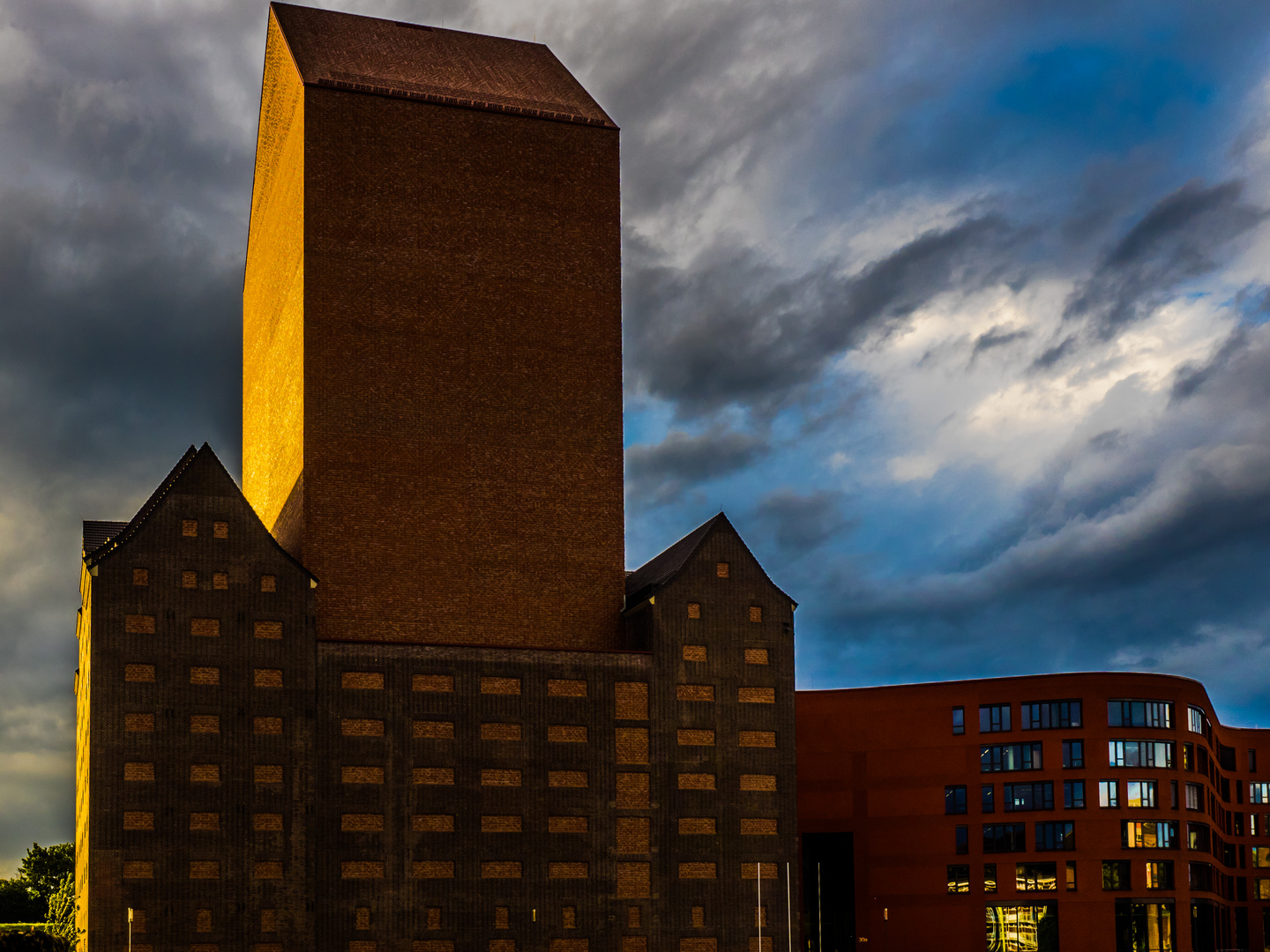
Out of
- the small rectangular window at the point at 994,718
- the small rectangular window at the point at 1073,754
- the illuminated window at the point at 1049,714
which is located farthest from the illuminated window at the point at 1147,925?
the small rectangular window at the point at 994,718

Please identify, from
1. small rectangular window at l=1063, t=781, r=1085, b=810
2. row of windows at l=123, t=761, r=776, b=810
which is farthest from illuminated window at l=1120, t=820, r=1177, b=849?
row of windows at l=123, t=761, r=776, b=810

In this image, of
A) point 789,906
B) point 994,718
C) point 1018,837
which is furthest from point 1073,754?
point 789,906

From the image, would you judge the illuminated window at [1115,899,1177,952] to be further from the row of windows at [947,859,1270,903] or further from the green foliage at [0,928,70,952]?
the green foliage at [0,928,70,952]

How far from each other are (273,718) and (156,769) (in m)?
6.13

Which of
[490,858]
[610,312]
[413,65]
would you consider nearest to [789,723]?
[490,858]

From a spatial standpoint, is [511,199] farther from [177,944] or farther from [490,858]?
[177,944]

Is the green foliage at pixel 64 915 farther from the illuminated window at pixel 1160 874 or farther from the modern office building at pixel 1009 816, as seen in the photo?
the illuminated window at pixel 1160 874

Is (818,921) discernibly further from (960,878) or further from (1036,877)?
(1036,877)

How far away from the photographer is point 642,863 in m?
83.6

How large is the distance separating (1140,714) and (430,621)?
59609mm

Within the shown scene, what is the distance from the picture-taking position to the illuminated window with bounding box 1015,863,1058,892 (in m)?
116

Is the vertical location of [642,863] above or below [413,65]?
below

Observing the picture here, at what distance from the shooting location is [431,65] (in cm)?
9769

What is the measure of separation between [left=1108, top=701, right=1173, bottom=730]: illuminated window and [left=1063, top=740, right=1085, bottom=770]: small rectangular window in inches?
108
